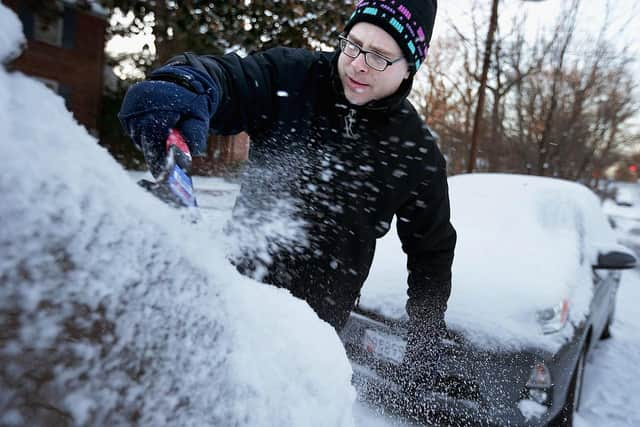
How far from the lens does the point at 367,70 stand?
155cm

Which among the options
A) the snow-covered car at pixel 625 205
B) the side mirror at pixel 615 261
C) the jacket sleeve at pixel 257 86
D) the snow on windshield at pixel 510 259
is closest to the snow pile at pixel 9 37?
the jacket sleeve at pixel 257 86

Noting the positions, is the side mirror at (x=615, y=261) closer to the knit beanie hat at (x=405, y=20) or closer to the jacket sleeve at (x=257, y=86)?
the knit beanie hat at (x=405, y=20)

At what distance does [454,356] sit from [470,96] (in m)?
15.8

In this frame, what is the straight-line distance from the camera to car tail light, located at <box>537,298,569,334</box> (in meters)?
2.32

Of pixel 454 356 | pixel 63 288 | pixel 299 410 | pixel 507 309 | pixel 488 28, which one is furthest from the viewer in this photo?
pixel 488 28

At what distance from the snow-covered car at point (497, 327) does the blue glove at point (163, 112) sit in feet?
5.44

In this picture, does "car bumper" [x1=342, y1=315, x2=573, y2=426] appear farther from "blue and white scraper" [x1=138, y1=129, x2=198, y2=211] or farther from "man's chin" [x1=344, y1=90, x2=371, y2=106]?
"blue and white scraper" [x1=138, y1=129, x2=198, y2=211]

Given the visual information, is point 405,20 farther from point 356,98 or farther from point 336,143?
point 336,143

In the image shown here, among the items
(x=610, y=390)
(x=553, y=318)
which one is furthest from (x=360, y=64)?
(x=610, y=390)

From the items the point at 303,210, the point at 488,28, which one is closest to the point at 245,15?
the point at 303,210

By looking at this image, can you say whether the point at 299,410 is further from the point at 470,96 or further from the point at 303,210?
the point at 470,96

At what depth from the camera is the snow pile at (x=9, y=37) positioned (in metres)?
0.59

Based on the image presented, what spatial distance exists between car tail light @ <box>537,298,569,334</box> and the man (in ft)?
3.36

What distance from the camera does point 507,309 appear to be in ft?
7.71
